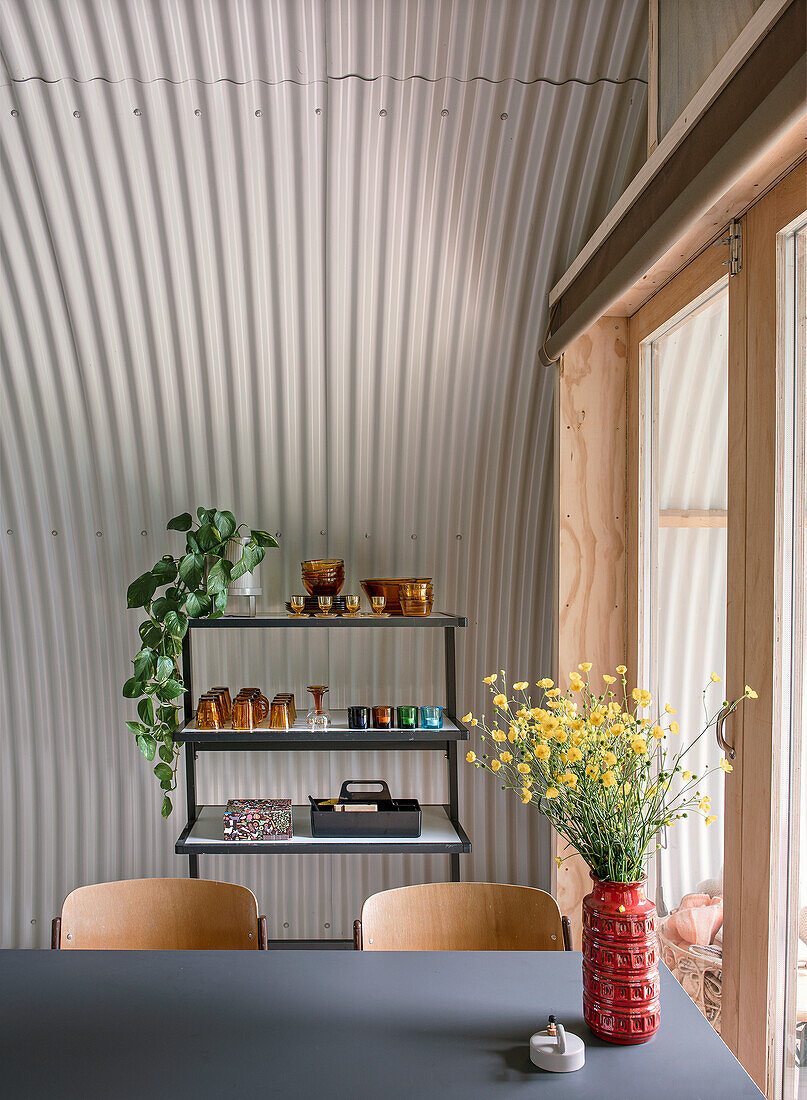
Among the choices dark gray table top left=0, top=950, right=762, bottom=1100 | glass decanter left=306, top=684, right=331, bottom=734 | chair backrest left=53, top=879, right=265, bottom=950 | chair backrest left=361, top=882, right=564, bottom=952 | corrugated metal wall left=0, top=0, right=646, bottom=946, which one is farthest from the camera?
glass decanter left=306, top=684, right=331, bottom=734

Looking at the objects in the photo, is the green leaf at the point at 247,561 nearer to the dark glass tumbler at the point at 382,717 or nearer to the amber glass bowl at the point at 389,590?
the amber glass bowl at the point at 389,590

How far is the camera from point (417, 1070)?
1.53 metres

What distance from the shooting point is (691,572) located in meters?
2.66

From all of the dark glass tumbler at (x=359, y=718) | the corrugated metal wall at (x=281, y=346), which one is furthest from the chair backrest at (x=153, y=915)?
the corrugated metal wall at (x=281, y=346)

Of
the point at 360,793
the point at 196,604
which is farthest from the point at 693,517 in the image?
the point at 196,604

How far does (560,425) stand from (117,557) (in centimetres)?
193

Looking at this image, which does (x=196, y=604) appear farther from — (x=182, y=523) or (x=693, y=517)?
(x=693, y=517)

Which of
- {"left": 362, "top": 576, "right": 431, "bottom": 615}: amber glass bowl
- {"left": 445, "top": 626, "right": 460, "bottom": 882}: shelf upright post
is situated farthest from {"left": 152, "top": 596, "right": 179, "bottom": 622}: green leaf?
{"left": 445, "top": 626, "right": 460, "bottom": 882}: shelf upright post

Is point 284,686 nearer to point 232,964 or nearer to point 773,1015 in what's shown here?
point 232,964

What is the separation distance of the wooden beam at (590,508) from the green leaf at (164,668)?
1491 millimetres

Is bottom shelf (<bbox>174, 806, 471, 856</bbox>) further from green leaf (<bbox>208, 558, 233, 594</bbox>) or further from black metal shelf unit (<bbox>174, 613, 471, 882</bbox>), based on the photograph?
green leaf (<bbox>208, 558, 233, 594</bbox>)

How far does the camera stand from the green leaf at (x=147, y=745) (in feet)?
10.8

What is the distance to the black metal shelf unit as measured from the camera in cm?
322

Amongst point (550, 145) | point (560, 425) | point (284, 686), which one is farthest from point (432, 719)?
point (550, 145)
